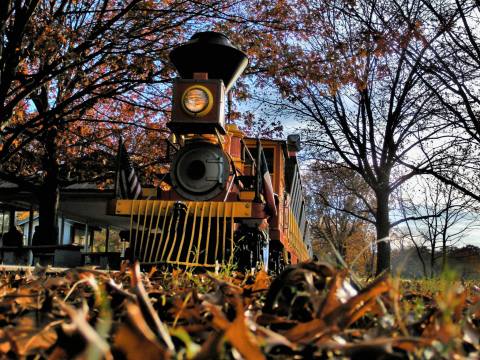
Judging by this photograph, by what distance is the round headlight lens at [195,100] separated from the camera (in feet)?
26.8

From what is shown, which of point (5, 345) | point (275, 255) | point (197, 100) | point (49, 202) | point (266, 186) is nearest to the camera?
point (5, 345)

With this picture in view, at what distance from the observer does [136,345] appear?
484mm

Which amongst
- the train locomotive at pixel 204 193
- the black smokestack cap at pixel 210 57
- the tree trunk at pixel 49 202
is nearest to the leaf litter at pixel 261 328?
the train locomotive at pixel 204 193

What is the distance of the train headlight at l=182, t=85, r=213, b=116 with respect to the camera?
26.8 ft

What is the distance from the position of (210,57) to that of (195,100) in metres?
1.00

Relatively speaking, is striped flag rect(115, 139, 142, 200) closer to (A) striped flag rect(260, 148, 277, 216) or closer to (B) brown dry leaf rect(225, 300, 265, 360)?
(A) striped flag rect(260, 148, 277, 216)

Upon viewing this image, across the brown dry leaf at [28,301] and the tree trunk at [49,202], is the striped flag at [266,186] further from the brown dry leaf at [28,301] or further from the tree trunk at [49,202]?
the tree trunk at [49,202]

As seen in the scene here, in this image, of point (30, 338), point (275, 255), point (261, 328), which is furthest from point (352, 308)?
point (275, 255)

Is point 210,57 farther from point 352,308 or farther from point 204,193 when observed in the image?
point 352,308

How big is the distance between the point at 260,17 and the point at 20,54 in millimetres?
5379

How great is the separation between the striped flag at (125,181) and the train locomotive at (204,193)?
27 centimetres

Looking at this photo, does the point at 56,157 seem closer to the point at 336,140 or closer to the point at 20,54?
the point at 20,54

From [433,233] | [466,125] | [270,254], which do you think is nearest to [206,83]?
[270,254]

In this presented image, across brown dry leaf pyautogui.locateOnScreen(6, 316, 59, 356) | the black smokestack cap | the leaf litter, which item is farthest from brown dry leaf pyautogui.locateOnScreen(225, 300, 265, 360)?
the black smokestack cap
